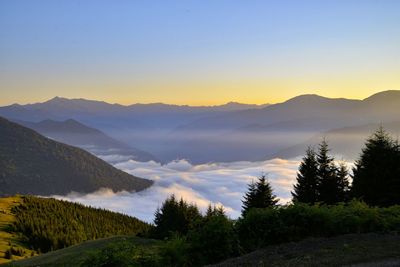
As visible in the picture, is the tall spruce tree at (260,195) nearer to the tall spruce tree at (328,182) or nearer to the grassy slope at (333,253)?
the tall spruce tree at (328,182)

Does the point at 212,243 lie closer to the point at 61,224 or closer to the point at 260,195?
the point at 260,195

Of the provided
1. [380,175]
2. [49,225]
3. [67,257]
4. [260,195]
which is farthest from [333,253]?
[49,225]

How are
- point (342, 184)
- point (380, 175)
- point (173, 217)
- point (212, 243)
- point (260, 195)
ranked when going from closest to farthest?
point (212, 243) → point (380, 175) → point (342, 184) → point (260, 195) → point (173, 217)

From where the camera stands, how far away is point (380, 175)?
123 ft

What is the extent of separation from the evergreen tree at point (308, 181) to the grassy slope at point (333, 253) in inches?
1073

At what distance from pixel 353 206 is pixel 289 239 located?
413cm

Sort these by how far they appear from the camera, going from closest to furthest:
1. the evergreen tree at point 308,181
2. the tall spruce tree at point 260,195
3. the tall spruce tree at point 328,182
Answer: the tall spruce tree at point 328,182
the evergreen tree at point 308,181
the tall spruce tree at point 260,195

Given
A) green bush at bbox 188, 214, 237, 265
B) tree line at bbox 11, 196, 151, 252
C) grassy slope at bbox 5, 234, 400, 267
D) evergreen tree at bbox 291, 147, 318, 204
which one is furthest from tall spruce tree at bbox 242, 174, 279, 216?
tree line at bbox 11, 196, 151, 252

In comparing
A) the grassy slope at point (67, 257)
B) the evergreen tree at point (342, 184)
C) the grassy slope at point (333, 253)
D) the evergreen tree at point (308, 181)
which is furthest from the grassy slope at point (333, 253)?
the evergreen tree at point (308, 181)

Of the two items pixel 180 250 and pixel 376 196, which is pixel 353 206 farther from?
pixel 376 196

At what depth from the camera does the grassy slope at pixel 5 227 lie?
9362cm

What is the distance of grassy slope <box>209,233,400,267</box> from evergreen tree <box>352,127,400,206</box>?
19186mm

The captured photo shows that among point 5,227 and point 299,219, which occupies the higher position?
point 299,219

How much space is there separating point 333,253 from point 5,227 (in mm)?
112402
